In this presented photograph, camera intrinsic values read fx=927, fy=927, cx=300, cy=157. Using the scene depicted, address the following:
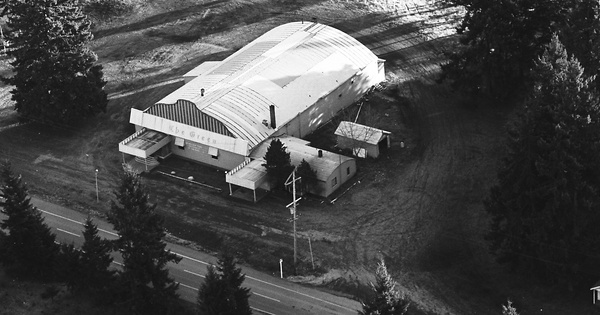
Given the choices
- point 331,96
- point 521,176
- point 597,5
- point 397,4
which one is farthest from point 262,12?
point 521,176

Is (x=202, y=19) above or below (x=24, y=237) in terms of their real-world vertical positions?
above

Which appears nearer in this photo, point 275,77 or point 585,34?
point 585,34

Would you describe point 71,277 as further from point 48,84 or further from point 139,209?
point 48,84

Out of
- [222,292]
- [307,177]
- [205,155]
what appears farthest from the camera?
[205,155]

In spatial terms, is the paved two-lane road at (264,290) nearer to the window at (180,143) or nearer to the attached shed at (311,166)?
the attached shed at (311,166)

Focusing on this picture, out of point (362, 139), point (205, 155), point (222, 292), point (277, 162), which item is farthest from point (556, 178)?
point (205, 155)

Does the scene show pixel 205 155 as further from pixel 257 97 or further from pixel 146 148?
pixel 257 97
